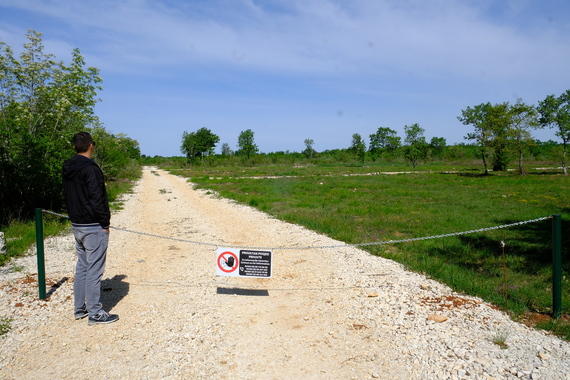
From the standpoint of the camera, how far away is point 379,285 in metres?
6.30

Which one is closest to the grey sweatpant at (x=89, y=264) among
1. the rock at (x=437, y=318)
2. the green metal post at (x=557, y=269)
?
the rock at (x=437, y=318)

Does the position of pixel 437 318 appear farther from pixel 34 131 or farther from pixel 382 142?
pixel 382 142

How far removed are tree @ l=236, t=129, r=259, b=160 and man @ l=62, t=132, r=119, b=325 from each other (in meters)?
75.6

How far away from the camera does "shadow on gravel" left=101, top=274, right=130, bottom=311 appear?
18.1 ft

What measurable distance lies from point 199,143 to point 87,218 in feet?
269

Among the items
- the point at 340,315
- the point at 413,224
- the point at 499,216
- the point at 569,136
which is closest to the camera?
the point at 340,315

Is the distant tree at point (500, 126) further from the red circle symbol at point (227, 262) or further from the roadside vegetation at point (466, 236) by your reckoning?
the red circle symbol at point (227, 262)

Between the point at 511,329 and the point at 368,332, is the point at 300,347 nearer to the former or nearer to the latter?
→ the point at 368,332

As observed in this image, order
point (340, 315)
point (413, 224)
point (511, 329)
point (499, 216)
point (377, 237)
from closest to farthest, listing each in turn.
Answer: point (511, 329), point (340, 315), point (377, 237), point (413, 224), point (499, 216)

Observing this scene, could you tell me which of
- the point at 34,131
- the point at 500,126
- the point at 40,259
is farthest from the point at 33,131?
the point at 500,126

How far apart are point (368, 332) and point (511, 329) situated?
166cm

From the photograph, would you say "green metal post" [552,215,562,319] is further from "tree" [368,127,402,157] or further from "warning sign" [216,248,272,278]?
"tree" [368,127,402,157]

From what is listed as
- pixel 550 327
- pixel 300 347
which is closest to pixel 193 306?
pixel 300 347

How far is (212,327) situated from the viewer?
4.80 m
